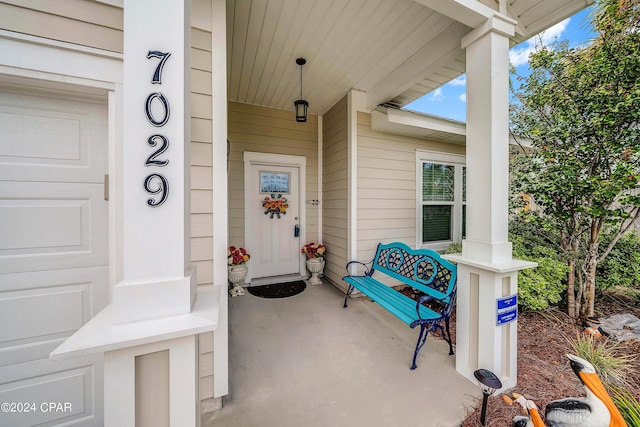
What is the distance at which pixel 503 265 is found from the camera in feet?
5.15

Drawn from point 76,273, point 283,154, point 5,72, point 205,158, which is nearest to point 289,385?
point 76,273

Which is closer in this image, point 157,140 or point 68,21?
point 157,140

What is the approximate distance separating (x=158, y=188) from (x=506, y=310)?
2155 millimetres

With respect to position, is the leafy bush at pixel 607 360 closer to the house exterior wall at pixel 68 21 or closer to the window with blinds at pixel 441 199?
the window with blinds at pixel 441 199

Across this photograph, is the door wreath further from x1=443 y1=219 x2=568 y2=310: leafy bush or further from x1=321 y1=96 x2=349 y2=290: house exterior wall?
x1=443 y1=219 x2=568 y2=310: leafy bush

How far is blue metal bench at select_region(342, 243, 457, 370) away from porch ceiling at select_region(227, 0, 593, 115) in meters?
1.94

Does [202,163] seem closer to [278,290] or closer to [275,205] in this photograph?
[275,205]

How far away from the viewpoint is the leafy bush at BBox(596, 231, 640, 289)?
2475 mm

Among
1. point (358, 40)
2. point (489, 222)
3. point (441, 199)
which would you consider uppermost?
point (358, 40)

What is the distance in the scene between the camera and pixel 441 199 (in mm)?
4086

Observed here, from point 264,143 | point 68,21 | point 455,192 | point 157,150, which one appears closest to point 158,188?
point 157,150

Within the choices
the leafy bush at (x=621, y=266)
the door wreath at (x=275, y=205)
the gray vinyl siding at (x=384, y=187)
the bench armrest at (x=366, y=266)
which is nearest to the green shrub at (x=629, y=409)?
the leafy bush at (x=621, y=266)

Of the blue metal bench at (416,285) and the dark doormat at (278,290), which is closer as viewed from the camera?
the blue metal bench at (416,285)

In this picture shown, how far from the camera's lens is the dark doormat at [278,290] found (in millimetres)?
3332
